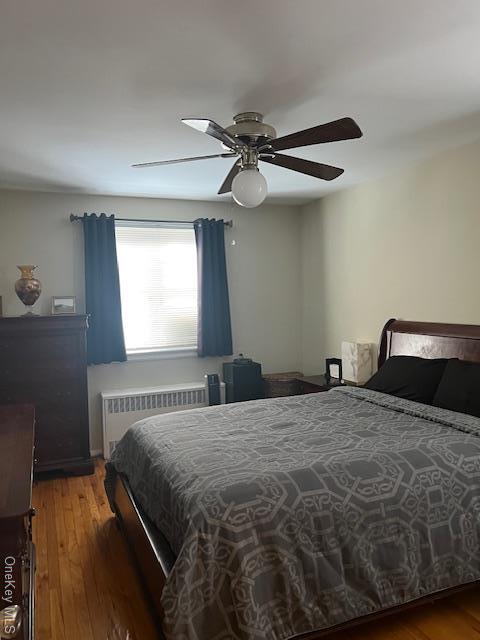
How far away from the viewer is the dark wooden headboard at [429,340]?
343 centimetres

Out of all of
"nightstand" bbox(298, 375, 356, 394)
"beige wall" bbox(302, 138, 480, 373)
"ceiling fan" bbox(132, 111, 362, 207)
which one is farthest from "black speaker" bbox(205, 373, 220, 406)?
"ceiling fan" bbox(132, 111, 362, 207)

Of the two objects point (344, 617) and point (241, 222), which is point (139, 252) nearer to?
point (241, 222)

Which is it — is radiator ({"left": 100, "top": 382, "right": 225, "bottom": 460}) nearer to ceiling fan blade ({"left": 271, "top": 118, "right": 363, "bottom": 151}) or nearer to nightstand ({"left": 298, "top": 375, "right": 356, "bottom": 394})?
nightstand ({"left": 298, "top": 375, "right": 356, "bottom": 394})

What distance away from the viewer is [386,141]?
3367mm

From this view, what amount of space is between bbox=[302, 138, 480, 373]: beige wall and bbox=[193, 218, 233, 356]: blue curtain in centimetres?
98

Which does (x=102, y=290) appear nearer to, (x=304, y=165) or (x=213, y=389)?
(x=213, y=389)

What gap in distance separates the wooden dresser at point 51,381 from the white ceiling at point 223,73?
4.19 feet

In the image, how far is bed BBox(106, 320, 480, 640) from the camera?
1.84 meters

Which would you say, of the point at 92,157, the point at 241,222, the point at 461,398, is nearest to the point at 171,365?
the point at 241,222

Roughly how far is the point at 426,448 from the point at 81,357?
2.87 meters

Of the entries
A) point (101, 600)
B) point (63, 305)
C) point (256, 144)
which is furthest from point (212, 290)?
point (101, 600)

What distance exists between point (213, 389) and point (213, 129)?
3.07 meters

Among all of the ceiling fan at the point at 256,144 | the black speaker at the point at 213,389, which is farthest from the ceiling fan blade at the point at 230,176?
the black speaker at the point at 213,389

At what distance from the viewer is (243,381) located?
16.1 ft
